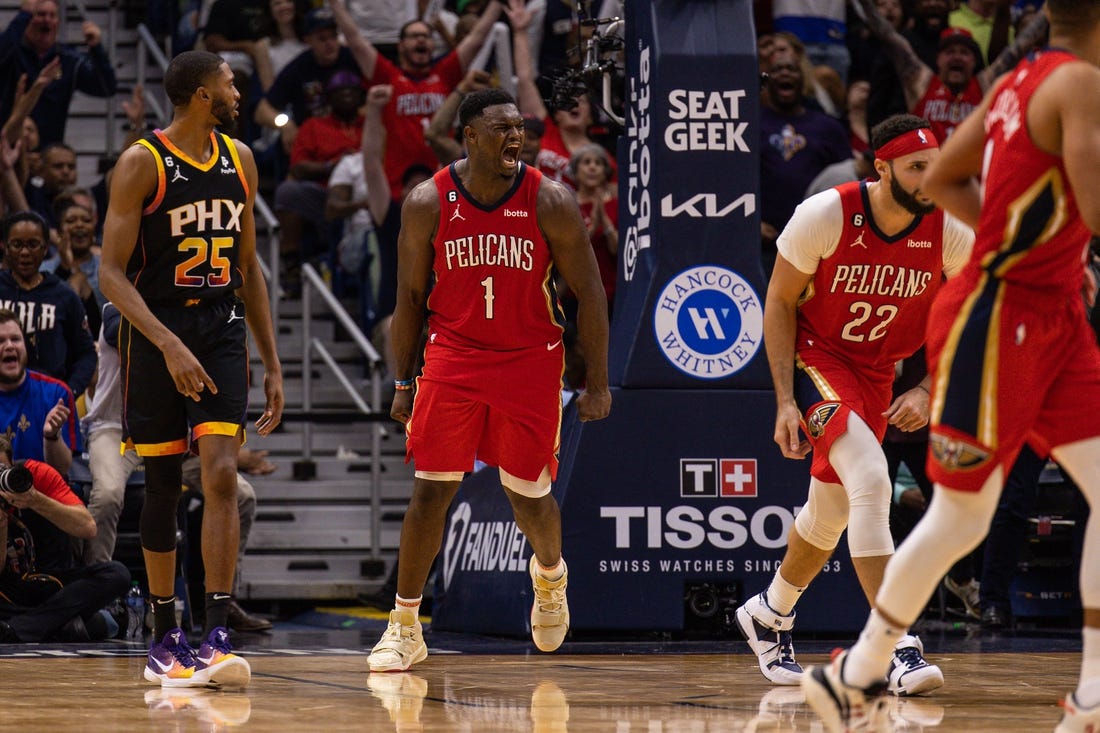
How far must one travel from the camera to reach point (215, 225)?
5.84m

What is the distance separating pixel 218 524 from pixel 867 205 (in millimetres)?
2562

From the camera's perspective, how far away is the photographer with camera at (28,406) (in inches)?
334

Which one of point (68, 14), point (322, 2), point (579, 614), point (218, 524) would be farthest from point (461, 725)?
point (68, 14)

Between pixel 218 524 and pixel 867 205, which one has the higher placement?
pixel 867 205

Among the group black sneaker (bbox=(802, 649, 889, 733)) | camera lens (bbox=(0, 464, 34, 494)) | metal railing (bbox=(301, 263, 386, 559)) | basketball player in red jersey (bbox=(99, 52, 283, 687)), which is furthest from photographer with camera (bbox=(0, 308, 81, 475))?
black sneaker (bbox=(802, 649, 889, 733))

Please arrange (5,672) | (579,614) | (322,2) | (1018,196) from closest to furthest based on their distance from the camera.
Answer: (1018,196) < (5,672) < (579,614) < (322,2)

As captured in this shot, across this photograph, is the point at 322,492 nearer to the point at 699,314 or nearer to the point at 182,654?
the point at 699,314

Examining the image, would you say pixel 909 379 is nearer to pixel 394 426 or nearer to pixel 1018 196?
pixel 394 426

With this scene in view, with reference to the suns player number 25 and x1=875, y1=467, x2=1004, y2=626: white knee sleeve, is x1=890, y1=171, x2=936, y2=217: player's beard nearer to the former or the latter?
the suns player number 25

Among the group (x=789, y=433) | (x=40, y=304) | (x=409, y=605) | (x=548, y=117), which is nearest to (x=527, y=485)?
(x=409, y=605)

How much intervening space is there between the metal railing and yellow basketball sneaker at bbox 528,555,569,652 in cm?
347

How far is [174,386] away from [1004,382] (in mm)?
3072

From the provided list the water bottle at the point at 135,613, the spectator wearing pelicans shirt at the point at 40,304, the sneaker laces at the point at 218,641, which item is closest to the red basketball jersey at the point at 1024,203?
the sneaker laces at the point at 218,641

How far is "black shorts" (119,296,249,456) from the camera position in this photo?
5738 millimetres
